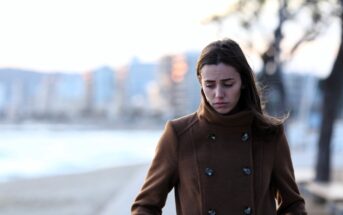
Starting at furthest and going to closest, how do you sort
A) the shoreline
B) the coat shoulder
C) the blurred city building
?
1. the blurred city building
2. the shoreline
3. the coat shoulder

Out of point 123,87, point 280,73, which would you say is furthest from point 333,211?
point 123,87

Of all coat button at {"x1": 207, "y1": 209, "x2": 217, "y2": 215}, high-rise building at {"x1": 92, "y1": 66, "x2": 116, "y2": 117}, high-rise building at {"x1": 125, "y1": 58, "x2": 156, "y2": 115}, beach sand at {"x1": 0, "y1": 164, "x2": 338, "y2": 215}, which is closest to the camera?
coat button at {"x1": 207, "y1": 209, "x2": 217, "y2": 215}

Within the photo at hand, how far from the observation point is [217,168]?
1.79 meters

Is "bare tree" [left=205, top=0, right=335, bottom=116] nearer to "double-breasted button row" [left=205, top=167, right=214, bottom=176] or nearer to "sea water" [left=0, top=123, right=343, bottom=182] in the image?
"sea water" [left=0, top=123, right=343, bottom=182]

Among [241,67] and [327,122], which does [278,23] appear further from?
[241,67]

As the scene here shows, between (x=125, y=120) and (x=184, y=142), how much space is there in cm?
12104

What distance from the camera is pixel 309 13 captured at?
12.4 meters

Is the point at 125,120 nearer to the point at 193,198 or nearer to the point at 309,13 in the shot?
the point at 309,13

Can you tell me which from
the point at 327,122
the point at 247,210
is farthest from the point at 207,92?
the point at 327,122

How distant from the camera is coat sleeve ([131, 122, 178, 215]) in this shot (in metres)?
1.83

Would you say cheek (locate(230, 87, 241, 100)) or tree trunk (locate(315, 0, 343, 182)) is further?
tree trunk (locate(315, 0, 343, 182))

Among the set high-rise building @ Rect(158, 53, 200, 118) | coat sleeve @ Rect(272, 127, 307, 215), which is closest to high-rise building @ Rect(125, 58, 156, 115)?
high-rise building @ Rect(158, 53, 200, 118)

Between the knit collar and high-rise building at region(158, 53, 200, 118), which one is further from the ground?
the knit collar

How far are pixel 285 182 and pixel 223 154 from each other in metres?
0.24
